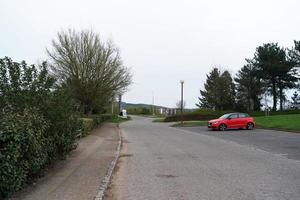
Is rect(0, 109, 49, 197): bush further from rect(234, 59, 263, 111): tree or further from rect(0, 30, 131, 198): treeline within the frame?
rect(234, 59, 263, 111): tree

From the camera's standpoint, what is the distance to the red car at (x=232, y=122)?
3775 centimetres

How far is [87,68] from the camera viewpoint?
4272 centimetres

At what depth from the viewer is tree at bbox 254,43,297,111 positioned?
6631 cm

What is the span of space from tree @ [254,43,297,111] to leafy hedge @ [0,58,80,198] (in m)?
55.3

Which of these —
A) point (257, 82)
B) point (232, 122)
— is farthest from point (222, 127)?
point (257, 82)

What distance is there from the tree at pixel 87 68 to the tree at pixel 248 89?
32849 millimetres

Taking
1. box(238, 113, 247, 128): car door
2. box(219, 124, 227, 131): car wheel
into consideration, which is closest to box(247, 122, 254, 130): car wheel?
box(238, 113, 247, 128): car door

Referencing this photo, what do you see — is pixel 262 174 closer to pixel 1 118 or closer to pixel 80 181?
pixel 80 181

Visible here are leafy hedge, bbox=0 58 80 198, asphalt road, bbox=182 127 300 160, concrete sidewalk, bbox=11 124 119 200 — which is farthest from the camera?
asphalt road, bbox=182 127 300 160

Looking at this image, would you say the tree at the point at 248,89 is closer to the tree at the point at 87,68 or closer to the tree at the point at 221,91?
the tree at the point at 221,91

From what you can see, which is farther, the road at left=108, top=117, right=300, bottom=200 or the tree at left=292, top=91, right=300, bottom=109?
the tree at left=292, top=91, right=300, bottom=109

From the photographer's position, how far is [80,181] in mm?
10750

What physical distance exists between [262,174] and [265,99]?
66203mm

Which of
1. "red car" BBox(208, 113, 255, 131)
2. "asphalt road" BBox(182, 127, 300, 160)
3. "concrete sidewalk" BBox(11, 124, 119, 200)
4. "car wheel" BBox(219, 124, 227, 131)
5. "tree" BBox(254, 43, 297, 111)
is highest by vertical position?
"tree" BBox(254, 43, 297, 111)
